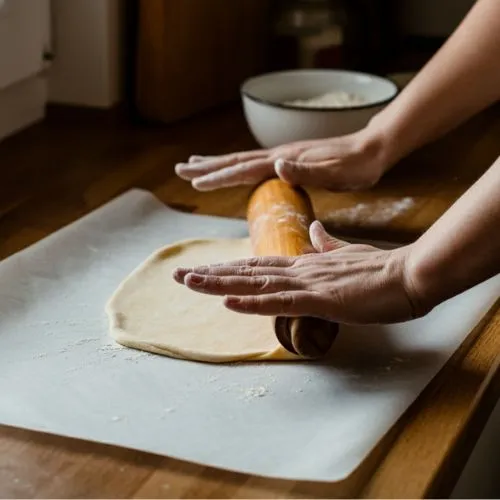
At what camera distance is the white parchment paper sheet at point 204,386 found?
2.43ft

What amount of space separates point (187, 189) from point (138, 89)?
0.32 m

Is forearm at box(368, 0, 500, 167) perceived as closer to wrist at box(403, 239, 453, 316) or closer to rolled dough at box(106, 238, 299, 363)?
rolled dough at box(106, 238, 299, 363)

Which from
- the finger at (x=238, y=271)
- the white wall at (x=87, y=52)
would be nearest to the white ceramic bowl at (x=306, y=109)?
the white wall at (x=87, y=52)

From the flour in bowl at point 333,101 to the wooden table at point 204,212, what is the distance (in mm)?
113

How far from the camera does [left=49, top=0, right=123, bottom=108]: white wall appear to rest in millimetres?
1557

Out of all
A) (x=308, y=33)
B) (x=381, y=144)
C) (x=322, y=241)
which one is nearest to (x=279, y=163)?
(x=381, y=144)

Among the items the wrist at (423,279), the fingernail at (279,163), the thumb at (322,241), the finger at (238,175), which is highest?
the wrist at (423,279)

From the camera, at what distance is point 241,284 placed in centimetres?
85

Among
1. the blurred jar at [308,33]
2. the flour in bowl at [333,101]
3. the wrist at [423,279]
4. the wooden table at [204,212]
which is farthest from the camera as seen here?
the blurred jar at [308,33]

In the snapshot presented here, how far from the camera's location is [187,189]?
133 centimetres

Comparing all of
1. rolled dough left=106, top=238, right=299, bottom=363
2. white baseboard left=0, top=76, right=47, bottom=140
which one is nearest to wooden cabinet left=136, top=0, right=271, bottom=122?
white baseboard left=0, top=76, right=47, bottom=140

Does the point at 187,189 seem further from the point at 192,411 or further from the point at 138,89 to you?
the point at 192,411

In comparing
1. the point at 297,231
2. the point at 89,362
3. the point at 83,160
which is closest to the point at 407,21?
the point at 83,160

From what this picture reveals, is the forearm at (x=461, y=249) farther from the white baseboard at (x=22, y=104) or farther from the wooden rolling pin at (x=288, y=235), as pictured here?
the white baseboard at (x=22, y=104)
